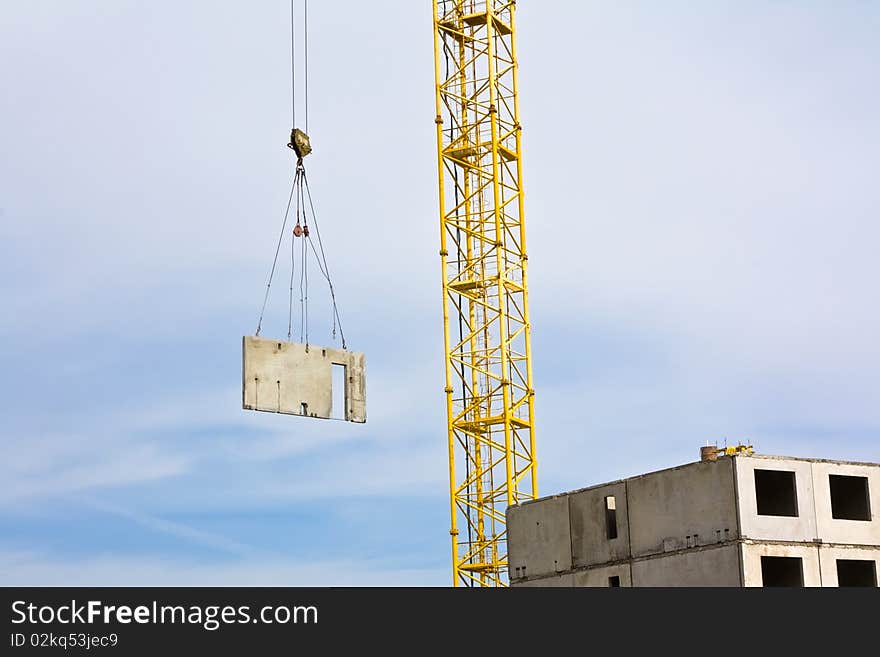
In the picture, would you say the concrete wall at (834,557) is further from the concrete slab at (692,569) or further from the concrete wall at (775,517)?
the concrete slab at (692,569)

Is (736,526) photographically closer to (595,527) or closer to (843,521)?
(843,521)

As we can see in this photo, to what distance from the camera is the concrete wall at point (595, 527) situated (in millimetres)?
40188

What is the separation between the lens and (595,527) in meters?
41.3

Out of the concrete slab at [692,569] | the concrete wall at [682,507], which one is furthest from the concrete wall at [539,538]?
the concrete slab at [692,569]

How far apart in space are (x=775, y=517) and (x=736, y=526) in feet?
3.58

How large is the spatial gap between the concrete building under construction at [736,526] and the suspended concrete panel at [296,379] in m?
7.02

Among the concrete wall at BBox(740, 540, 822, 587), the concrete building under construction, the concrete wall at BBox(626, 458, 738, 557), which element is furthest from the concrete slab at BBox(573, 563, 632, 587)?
the concrete wall at BBox(740, 540, 822, 587)

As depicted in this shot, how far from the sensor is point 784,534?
37.7 m
